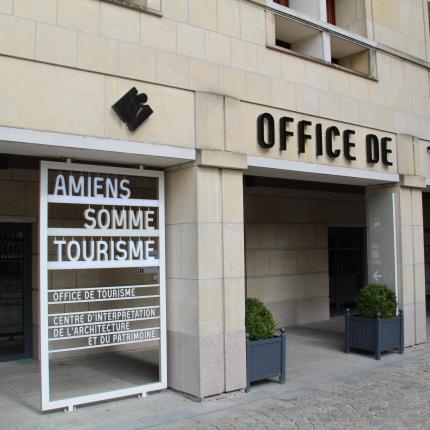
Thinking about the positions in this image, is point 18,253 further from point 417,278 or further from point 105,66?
point 417,278

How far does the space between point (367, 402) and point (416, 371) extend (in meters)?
1.99

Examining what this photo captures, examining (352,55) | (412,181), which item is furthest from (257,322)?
(352,55)

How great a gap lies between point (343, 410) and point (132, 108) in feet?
15.0

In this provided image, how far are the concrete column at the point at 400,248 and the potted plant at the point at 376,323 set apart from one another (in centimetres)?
45

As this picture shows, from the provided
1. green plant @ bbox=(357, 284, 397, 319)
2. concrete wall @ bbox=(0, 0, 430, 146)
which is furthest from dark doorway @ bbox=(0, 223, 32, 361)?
green plant @ bbox=(357, 284, 397, 319)

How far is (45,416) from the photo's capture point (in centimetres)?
620

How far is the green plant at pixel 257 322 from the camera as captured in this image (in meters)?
7.49

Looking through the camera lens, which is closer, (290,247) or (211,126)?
(211,126)

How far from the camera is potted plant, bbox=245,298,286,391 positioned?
290 inches

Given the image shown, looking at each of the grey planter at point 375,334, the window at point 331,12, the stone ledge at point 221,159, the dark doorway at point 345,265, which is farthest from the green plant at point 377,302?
the window at point 331,12

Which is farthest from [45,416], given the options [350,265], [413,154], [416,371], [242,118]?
[350,265]

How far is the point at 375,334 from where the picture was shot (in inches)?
362

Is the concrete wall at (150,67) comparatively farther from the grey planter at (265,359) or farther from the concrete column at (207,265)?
the grey planter at (265,359)

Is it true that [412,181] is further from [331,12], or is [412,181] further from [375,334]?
[331,12]
